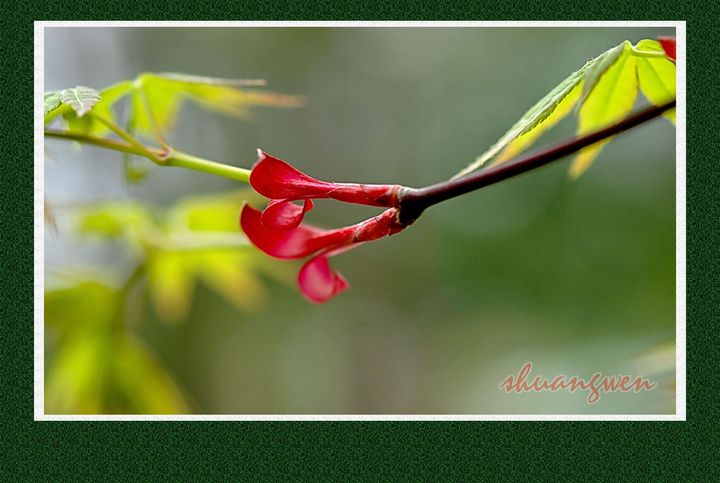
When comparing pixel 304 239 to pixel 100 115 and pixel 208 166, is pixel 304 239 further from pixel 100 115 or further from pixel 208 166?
pixel 100 115

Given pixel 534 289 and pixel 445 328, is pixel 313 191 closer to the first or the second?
pixel 534 289

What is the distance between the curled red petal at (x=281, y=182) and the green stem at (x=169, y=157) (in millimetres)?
13

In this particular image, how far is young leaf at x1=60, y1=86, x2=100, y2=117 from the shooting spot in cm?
54

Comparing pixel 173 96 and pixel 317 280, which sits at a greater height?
pixel 173 96

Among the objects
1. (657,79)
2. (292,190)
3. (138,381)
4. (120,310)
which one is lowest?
(138,381)

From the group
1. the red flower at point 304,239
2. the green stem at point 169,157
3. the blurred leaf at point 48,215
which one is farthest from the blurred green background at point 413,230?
the red flower at point 304,239

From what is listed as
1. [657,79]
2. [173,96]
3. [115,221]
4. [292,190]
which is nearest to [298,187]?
[292,190]

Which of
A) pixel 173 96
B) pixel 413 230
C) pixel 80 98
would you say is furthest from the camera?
pixel 413 230

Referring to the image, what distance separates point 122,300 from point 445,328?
1564 mm

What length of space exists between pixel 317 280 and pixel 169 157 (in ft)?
0.52

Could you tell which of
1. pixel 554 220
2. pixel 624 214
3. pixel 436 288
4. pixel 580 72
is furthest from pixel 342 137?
pixel 580 72

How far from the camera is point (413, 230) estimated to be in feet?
8.55

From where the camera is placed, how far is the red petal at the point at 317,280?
59 cm

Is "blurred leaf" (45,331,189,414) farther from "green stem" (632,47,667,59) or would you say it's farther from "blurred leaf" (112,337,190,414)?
"green stem" (632,47,667,59)
